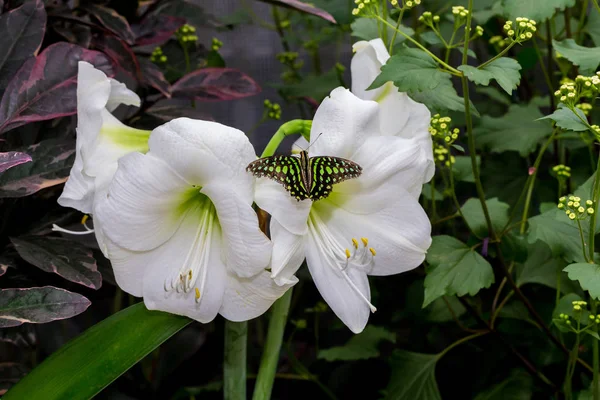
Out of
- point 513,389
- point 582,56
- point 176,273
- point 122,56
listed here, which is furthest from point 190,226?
point 513,389

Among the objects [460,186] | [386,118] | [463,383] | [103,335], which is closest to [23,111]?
[103,335]

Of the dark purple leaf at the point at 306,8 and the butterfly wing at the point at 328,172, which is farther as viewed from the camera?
the dark purple leaf at the point at 306,8

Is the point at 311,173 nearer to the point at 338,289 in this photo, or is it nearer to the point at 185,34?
the point at 338,289

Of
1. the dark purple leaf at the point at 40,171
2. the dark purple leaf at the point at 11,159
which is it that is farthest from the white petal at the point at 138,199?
the dark purple leaf at the point at 40,171

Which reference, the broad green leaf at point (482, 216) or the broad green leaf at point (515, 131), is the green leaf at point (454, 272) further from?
the broad green leaf at point (515, 131)

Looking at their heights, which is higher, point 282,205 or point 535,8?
point 535,8
